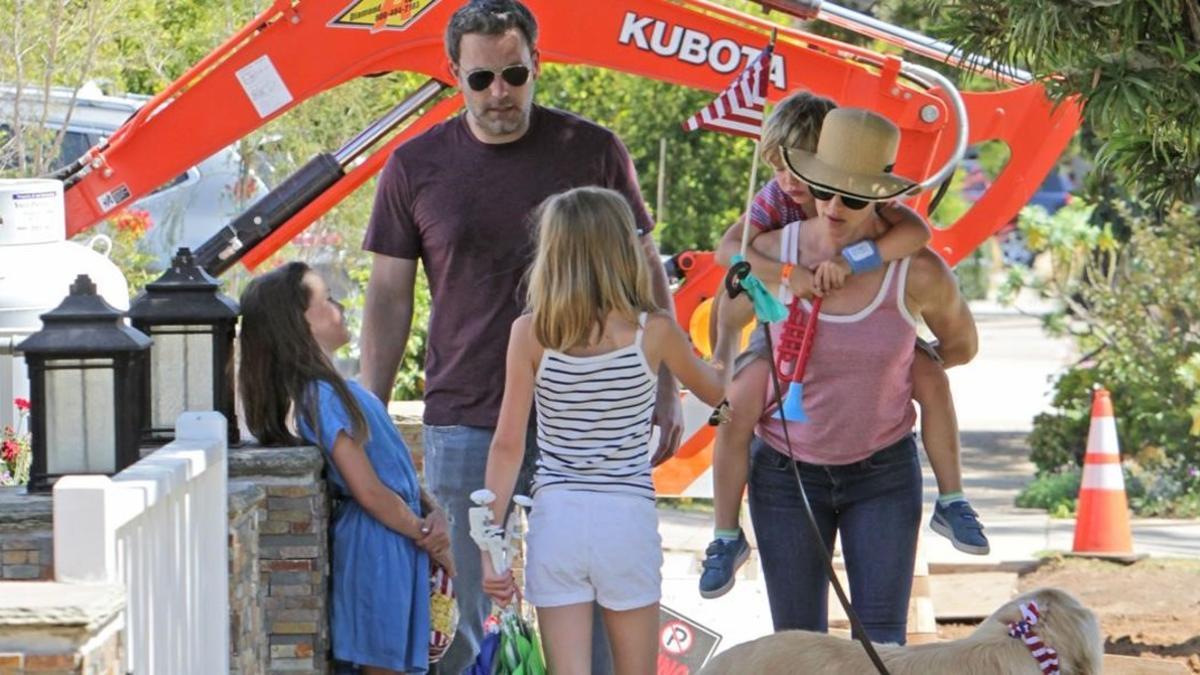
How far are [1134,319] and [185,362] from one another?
31.0 feet

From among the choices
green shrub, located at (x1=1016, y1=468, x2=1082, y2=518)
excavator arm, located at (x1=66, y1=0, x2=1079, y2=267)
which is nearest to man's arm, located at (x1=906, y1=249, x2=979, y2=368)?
excavator arm, located at (x1=66, y1=0, x2=1079, y2=267)

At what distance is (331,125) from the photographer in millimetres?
11883

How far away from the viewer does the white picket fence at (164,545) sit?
3.40m

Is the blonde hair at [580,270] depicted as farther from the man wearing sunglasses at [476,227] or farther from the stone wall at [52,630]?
the stone wall at [52,630]

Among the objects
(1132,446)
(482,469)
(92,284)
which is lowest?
(1132,446)

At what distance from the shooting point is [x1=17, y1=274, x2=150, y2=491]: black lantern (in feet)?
13.9

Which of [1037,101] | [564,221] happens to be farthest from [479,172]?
[1037,101]

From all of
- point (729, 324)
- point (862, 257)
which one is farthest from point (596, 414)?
point (862, 257)

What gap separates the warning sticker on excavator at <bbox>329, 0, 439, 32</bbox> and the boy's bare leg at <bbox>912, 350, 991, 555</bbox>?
3391 millimetres

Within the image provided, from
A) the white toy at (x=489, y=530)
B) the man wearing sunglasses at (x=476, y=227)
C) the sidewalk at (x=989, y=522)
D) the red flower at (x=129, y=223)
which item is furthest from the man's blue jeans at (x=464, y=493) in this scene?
the red flower at (x=129, y=223)

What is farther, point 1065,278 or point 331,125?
point 1065,278

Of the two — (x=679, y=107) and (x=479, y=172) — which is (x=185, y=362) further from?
(x=679, y=107)

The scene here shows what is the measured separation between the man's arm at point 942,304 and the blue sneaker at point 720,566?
2.40ft

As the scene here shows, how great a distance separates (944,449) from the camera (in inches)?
210
